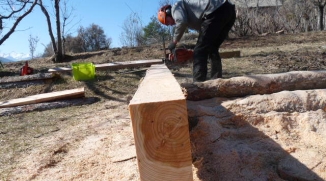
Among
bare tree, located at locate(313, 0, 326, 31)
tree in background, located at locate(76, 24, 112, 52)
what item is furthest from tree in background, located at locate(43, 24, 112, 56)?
bare tree, located at locate(313, 0, 326, 31)

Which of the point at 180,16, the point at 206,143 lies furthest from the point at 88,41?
the point at 206,143

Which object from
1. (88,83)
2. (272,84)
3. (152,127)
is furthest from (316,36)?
(152,127)

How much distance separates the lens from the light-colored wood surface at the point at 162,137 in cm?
126

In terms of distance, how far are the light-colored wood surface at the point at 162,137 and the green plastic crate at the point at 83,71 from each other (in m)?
5.06

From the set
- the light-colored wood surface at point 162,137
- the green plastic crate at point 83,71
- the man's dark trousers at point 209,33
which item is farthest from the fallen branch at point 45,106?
the light-colored wood surface at point 162,137

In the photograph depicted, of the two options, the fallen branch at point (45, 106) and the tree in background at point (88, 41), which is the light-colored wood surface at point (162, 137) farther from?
the tree in background at point (88, 41)

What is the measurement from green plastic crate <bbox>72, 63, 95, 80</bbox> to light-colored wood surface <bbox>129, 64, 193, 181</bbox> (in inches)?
199

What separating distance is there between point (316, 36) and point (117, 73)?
882 centimetres

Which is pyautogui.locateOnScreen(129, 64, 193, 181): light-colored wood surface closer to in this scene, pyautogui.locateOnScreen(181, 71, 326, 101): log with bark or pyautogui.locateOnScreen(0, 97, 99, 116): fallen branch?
pyautogui.locateOnScreen(181, 71, 326, 101): log with bark

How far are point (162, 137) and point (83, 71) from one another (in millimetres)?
5224

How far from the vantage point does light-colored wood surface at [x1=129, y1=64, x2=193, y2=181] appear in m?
1.26

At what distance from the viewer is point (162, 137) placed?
1294 mm

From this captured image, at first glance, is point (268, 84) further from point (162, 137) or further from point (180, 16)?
point (180, 16)

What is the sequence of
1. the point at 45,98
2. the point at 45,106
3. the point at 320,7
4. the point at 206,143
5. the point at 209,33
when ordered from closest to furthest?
the point at 206,143, the point at 209,33, the point at 45,106, the point at 45,98, the point at 320,7
